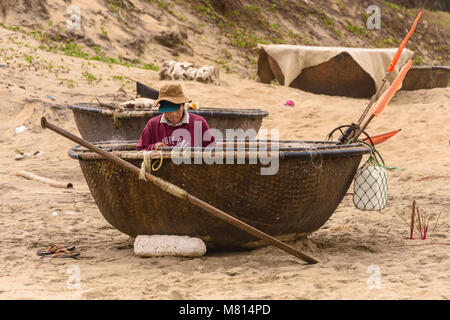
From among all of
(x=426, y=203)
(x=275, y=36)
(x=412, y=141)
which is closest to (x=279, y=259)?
(x=426, y=203)

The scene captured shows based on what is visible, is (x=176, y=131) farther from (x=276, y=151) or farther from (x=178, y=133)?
(x=276, y=151)

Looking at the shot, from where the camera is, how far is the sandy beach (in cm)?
286

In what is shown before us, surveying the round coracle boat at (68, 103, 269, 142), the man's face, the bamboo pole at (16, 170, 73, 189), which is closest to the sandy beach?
the bamboo pole at (16, 170, 73, 189)

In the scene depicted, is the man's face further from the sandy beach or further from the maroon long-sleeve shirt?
the sandy beach

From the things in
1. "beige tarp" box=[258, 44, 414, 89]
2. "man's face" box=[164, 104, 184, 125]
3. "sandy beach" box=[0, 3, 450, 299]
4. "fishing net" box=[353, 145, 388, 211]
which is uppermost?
"beige tarp" box=[258, 44, 414, 89]

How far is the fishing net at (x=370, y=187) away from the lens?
3.84 m

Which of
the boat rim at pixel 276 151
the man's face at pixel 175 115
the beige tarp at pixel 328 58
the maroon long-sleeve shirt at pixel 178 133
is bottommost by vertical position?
the boat rim at pixel 276 151

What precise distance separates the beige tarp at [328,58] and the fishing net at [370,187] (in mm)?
7643

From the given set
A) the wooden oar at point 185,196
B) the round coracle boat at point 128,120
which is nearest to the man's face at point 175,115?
the wooden oar at point 185,196

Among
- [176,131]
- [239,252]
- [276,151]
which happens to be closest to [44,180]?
[176,131]

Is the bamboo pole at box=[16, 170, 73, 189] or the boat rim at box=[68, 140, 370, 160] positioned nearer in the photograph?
the boat rim at box=[68, 140, 370, 160]

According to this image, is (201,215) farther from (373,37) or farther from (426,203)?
(373,37)

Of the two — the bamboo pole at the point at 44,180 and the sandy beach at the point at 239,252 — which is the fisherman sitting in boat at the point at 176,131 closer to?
the sandy beach at the point at 239,252

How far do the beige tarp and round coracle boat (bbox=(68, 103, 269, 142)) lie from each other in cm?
509
